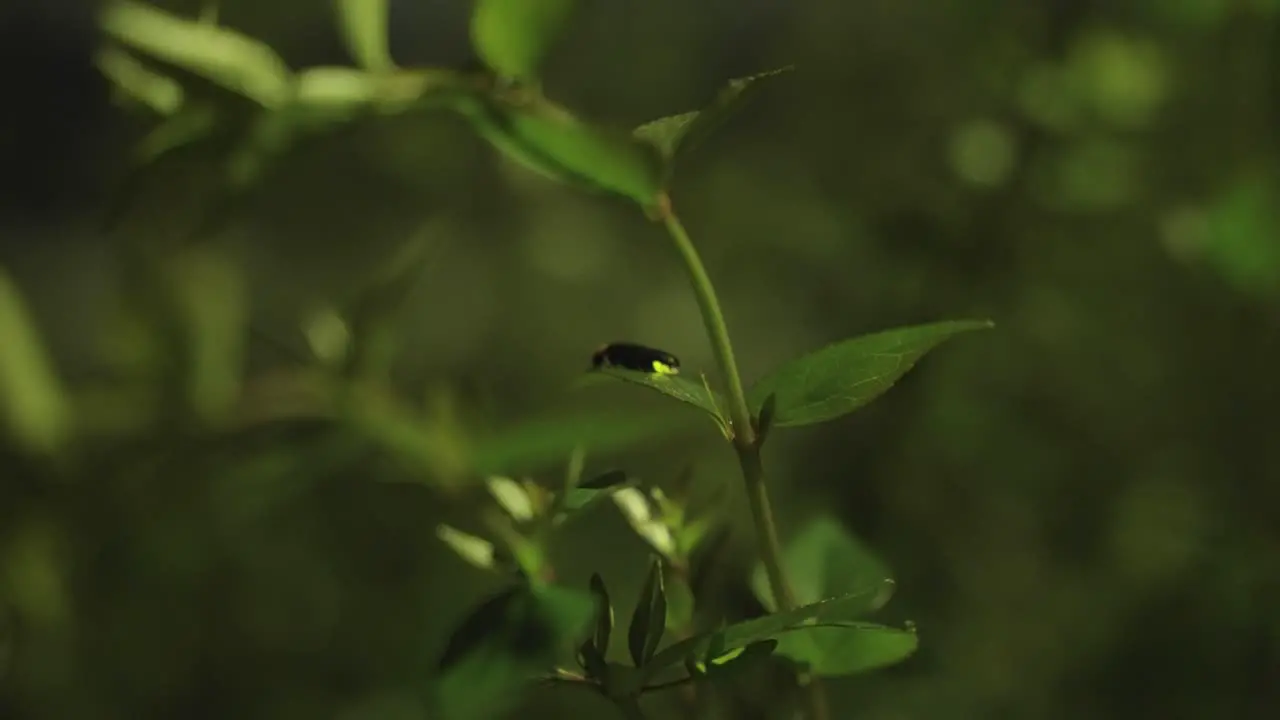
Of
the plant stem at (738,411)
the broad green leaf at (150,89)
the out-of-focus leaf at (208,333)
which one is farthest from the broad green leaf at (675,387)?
the out-of-focus leaf at (208,333)

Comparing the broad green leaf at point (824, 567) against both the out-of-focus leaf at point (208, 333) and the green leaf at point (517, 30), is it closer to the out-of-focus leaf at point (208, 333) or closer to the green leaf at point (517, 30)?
the green leaf at point (517, 30)

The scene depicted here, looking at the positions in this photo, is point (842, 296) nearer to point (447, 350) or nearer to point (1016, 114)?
point (1016, 114)

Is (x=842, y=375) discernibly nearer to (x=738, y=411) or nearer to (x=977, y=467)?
(x=738, y=411)

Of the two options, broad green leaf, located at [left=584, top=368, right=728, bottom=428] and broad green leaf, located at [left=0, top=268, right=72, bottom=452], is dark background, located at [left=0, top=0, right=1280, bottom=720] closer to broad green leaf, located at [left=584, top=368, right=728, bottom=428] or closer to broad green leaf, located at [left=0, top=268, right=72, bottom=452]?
broad green leaf, located at [left=0, top=268, right=72, bottom=452]

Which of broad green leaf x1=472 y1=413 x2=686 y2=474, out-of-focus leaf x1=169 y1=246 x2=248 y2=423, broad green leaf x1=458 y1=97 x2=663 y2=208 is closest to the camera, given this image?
broad green leaf x1=458 y1=97 x2=663 y2=208

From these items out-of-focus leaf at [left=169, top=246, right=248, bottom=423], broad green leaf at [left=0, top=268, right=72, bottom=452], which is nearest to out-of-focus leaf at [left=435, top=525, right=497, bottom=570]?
out-of-focus leaf at [left=169, top=246, right=248, bottom=423]

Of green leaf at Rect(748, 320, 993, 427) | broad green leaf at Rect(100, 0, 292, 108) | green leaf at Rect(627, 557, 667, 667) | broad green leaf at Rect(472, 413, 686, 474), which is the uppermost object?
broad green leaf at Rect(100, 0, 292, 108)

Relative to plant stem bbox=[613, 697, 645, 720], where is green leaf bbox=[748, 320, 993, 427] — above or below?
above
